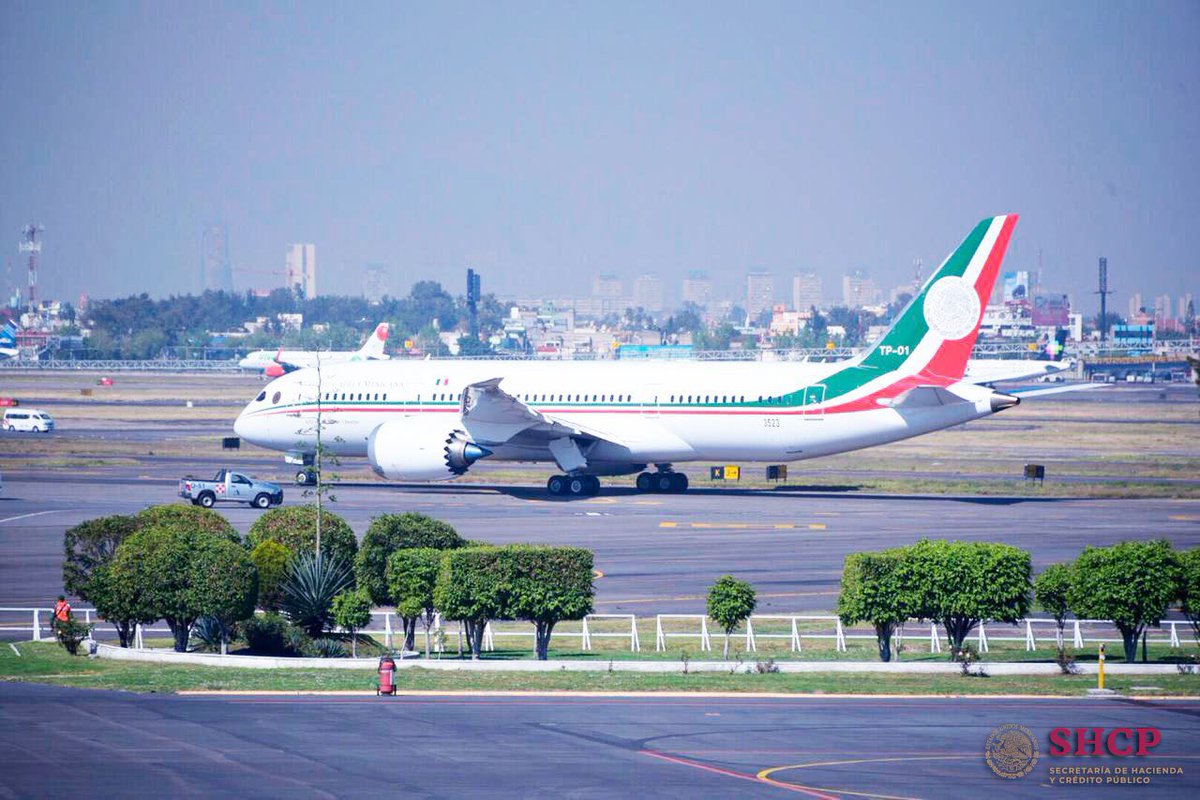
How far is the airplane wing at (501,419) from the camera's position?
58.5 m

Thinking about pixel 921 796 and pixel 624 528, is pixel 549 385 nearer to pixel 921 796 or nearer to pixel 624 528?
pixel 624 528

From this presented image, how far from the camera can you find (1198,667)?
2828 cm

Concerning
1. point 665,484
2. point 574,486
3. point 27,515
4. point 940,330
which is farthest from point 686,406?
point 27,515

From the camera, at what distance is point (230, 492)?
55125 millimetres

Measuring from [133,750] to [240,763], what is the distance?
1769 millimetres

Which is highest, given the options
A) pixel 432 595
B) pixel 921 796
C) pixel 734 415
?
pixel 734 415

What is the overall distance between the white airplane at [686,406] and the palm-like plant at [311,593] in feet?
77.5

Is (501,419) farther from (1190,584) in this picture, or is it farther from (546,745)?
(546,745)

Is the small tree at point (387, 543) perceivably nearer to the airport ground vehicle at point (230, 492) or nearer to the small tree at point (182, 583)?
the small tree at point (182, 583)

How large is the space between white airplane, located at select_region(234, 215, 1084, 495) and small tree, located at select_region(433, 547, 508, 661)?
2717 centimetres

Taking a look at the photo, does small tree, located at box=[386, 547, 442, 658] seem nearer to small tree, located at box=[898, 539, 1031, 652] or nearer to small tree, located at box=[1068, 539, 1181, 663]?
small tree, located at box=[898, 539, 1031, 652]

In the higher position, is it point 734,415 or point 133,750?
point 734,415

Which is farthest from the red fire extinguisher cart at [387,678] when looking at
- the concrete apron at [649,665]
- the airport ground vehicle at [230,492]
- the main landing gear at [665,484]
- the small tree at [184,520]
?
the main landing gear at [665,484]

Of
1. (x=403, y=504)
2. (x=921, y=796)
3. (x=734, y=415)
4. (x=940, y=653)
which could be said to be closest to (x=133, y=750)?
(x=921, y=796)
